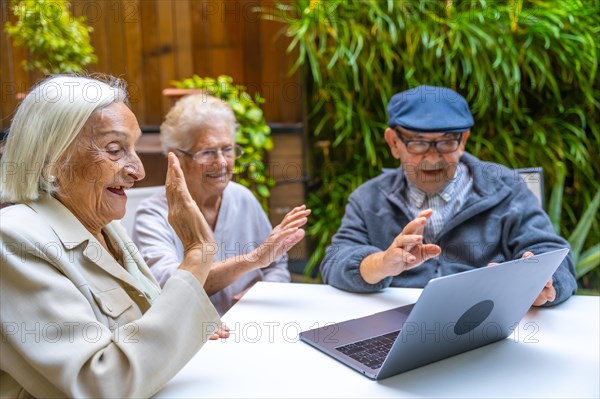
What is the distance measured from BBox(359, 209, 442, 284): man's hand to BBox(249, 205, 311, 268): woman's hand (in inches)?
9.0

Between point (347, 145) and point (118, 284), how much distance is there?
2571 mm

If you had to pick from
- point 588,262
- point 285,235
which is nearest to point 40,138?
point 285,235

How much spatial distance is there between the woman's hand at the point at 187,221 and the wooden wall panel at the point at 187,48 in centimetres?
235

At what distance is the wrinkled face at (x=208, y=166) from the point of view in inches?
82.8

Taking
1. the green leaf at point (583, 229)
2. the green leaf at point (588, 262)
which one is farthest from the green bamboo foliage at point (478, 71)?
the green leaf at point (588, 262)

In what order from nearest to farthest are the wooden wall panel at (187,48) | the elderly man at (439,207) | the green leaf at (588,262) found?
the elderly man at (439,207), the green leaf at (588,262), the wooden wall panel at (187,48)

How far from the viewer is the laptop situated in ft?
3.51

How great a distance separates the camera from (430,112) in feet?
6.46

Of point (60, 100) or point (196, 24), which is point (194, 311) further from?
point (196, 24)

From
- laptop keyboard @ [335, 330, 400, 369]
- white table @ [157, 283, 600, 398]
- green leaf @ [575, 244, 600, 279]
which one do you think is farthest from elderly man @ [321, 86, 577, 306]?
green leaf @ [575, 244, 600, 279]

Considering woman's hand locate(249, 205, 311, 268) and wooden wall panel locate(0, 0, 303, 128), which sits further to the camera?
wooden wall panel locate(0, 0, 303, 128)

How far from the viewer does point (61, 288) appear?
1.04 meters

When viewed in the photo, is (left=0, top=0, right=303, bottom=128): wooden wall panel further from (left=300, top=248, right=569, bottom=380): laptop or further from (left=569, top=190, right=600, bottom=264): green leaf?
(left=300, top=248, right=569, bottom=380): laptop

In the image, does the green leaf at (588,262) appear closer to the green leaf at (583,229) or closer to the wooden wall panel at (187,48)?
the green leaf at (583,229)
